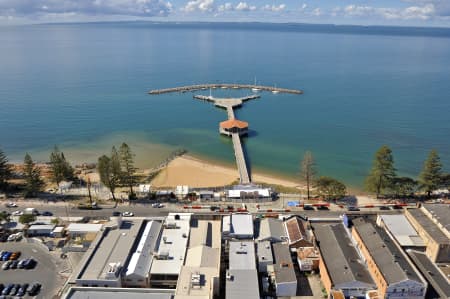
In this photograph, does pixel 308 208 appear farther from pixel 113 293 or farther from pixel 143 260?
pixel 113 293

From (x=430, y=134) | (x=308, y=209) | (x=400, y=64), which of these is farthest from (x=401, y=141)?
(x=400, y=64)

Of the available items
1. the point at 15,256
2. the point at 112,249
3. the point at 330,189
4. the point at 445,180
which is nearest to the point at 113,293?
the point at 112,249

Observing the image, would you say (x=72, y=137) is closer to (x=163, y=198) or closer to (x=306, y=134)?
(x=163, y=198)

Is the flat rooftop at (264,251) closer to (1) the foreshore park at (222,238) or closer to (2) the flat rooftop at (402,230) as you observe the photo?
(1) the foreshore park at (222,238)

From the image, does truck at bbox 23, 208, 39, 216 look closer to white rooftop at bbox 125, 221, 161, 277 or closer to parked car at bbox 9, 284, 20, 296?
parked car at bbox 9, 284, 20, 296

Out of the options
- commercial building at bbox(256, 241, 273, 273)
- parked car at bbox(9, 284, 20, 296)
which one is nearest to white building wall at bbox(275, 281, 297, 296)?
commercial building at bbox(256, 241, 273, 273)
